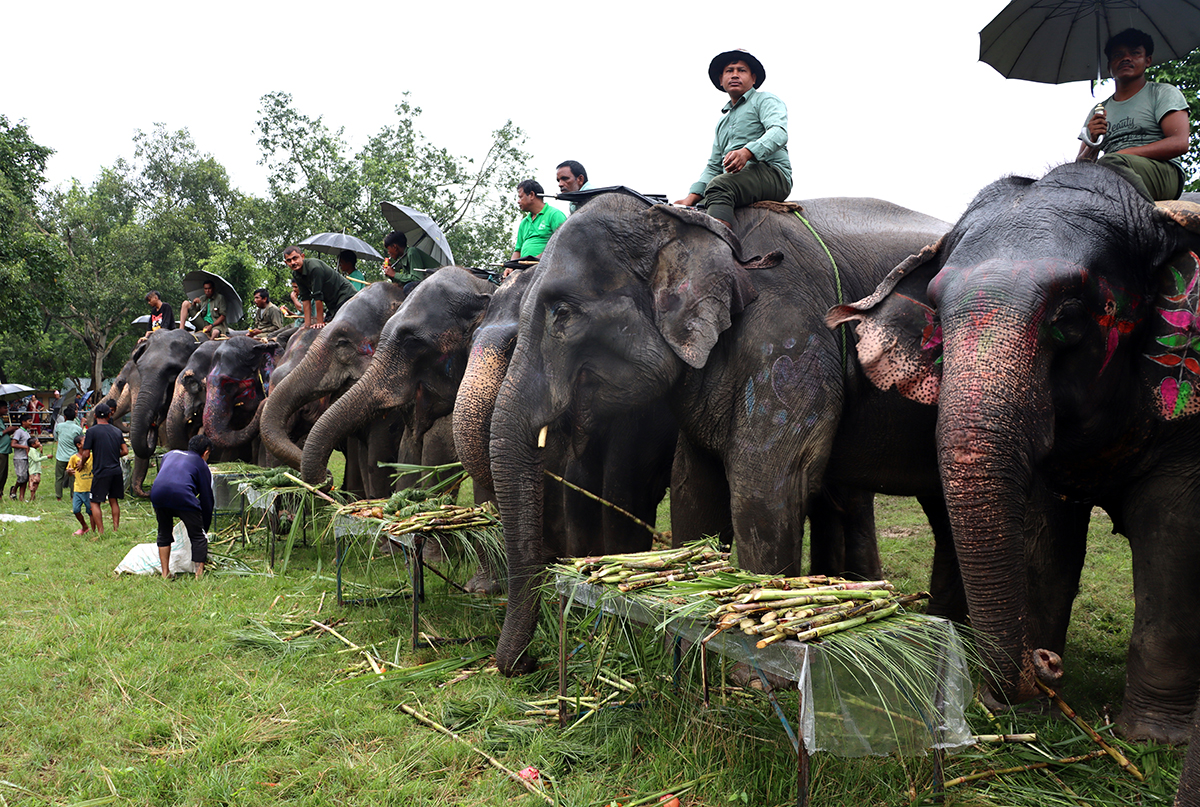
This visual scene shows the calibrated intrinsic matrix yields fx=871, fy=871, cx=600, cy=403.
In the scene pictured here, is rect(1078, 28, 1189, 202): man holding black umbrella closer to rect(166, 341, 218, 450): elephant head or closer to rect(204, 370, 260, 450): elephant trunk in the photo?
rect(204, 370, 260, 450): elephant trunk

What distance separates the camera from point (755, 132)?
500 cm

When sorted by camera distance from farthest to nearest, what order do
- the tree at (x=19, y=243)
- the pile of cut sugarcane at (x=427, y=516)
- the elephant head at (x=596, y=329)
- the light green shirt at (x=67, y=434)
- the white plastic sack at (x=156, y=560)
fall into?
the tree at (x=19, y=243)
the light green shirt at (x=67, y=434)
the white plastic sack at (x=156, y=560)
the pile of cut sugarcane at (x=427, y=516)
the elephant head at (x=596, y=329)

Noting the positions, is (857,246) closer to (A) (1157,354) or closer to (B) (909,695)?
(A) (1157,354)

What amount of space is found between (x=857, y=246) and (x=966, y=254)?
141 cm

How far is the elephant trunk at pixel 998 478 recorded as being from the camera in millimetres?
2836

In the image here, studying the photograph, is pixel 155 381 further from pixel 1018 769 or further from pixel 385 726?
pixel 1018 769

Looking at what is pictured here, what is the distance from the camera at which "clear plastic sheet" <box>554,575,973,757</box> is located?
2.57m

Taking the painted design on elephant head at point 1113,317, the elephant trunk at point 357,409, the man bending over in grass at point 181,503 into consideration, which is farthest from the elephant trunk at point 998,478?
the man bending over in grass at point 181,503

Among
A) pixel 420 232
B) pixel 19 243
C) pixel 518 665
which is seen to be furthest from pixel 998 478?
pixel 19 243

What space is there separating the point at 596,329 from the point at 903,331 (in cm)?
142

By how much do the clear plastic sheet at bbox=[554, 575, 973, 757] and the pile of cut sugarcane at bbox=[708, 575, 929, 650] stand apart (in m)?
0.04

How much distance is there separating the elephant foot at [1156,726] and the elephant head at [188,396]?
410 inches

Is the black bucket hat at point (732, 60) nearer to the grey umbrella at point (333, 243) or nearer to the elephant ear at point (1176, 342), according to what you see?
the elephant ear at point (1176, 342)

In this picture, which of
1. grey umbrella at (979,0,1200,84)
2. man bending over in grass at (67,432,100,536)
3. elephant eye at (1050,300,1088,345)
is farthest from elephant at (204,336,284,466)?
elephant eye at (1050,300,1088,345)
